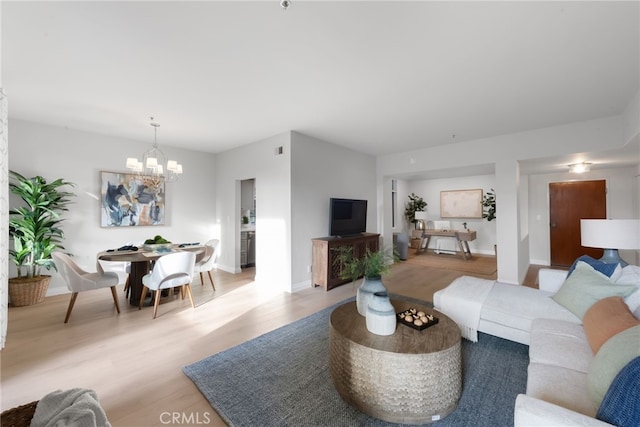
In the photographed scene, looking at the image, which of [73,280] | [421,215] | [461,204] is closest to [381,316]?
[73,280]

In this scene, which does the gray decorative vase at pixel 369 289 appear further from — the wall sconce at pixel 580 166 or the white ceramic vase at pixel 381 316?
the wall sconce at pixel 580 166

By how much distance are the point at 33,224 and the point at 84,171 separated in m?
1.05

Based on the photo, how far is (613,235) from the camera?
246cm

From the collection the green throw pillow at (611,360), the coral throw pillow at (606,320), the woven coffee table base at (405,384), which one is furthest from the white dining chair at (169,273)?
the coral throw pillow at (606,320)

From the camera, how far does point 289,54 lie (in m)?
2.12

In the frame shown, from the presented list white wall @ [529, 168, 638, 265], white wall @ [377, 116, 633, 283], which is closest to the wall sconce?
white wall @ [529, 168, 638, 265]

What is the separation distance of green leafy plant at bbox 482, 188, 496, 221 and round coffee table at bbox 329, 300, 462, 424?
6.61m

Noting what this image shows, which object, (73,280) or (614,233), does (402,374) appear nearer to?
(614,233)

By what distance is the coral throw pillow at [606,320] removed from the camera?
1.40m

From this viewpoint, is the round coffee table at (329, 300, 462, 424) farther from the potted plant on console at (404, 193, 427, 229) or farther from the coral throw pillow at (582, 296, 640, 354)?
the potted plant on console at (404, 193, 427, 229)

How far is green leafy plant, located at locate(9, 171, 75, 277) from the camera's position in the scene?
347cm

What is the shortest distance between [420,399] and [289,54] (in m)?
2.66

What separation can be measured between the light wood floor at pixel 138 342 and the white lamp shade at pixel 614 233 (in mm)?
1939

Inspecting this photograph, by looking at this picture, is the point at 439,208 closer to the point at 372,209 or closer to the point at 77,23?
the point at 372,209
